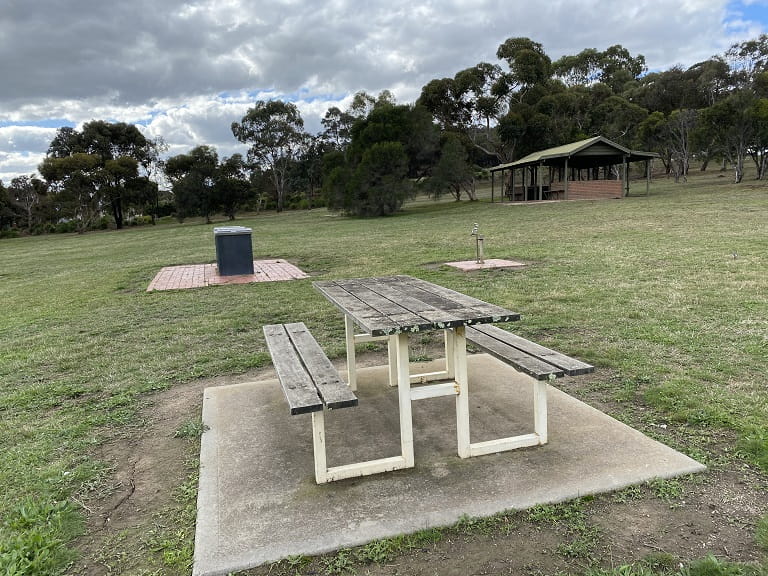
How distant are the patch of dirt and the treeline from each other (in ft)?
81.2

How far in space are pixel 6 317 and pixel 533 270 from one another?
746 cm

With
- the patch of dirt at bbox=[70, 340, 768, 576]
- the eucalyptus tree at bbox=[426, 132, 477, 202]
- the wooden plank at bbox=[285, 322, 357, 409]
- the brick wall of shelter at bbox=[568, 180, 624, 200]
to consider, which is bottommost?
the patch of dirt at bbox=[70, 340, 768, 576]

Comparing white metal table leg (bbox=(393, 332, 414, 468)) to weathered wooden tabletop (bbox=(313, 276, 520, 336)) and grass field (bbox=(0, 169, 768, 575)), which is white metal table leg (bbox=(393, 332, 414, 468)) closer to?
weathered wooden tabletop (bbox=(313, 276, 520, 336))

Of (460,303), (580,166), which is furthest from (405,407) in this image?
(580,166)

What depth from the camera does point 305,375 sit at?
282cm

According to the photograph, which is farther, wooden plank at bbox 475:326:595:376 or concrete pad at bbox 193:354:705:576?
wooden plank at bbox 475:326:595:376

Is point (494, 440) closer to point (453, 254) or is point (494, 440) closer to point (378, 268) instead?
point (378, 268)

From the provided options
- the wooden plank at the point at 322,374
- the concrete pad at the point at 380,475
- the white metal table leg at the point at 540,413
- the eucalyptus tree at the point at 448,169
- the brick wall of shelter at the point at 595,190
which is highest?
the eucalyptus tree at the point at 448,169

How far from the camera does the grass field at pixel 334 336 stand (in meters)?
2.84

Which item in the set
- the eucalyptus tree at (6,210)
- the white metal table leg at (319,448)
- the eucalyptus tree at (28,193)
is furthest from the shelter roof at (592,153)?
the eucalyptus tree at (28,193)

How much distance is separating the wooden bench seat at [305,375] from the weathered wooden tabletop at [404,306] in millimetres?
314

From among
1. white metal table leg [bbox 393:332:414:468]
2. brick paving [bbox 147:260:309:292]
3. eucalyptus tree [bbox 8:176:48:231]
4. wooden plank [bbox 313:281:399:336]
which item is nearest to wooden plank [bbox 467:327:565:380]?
white metal table leg [bbox 393:332:414:468]

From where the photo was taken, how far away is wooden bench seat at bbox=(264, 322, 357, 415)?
2.41 meters

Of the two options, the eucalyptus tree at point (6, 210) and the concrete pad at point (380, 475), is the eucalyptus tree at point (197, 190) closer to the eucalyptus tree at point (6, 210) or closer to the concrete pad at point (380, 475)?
the eucalyptus tree at point (6, 210)
